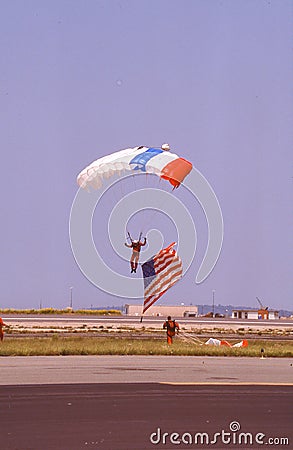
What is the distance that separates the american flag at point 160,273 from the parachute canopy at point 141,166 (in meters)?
7.92

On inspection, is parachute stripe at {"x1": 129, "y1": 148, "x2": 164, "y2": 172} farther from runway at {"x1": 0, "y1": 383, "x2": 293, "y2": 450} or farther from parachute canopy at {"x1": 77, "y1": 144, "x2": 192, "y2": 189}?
runway at {"x1": 0, "y1": 383, "x2": 293, "y2": 450}

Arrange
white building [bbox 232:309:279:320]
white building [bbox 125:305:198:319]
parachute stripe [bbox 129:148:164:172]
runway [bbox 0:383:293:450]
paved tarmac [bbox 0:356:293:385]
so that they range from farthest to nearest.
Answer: white building [bbox 232:309:279:320], white building [bbox 125:305:198:319], parachute stripe [bbox 129:148:164:172], paved tarmac [bbox 0:356:293:385], runway [bbox 0:383:293:450]

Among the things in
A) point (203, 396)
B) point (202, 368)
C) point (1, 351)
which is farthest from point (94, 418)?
point (1, 351)

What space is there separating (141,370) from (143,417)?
27.4 ft

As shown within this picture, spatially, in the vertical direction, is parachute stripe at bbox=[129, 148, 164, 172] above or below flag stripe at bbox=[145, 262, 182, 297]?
above

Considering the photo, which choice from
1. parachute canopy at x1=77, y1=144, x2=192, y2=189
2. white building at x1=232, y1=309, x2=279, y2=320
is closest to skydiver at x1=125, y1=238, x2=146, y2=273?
parachute canopy at x1=77, y1=144, x2=192, y2=189

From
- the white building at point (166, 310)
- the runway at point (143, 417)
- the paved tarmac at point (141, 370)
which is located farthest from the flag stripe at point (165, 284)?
the white building at point (166, 310)

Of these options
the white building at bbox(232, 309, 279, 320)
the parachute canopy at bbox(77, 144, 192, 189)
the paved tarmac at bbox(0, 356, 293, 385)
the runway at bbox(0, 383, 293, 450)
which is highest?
the parachute canopy at bbox(77, 144, 192, 189)

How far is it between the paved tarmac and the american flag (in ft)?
38.8

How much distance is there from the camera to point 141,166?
29.3m

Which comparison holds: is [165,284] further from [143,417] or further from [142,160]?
[143,417]

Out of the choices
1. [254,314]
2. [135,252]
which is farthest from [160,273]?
[254,314]

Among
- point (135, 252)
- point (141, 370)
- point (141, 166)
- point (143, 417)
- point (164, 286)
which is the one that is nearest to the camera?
point (143, 417)

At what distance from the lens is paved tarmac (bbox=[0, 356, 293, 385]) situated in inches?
725
